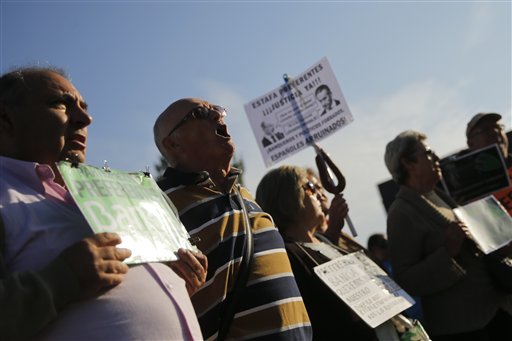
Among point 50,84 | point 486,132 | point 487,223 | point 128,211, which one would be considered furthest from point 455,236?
point 50,84

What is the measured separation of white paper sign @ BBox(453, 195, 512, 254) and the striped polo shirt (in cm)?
198

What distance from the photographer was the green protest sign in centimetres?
154

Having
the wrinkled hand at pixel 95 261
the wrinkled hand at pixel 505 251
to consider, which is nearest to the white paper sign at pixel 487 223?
the wrinkled hand at pixel 505 251

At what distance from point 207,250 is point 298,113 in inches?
117

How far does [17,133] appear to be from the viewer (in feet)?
5.79

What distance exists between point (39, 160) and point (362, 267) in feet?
7.43

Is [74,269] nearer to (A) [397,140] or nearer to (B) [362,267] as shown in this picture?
(B) [362,267]

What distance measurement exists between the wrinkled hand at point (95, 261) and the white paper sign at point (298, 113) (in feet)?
12.0

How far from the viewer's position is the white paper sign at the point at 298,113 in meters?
5.09

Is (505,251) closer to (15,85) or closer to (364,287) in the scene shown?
(364,287)

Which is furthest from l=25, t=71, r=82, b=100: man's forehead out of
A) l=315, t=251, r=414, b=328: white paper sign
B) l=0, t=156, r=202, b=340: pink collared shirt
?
l=315, t=251, r=414, b=328: white paper sign

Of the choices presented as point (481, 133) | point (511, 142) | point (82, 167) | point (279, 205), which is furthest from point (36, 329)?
point (511, 142)

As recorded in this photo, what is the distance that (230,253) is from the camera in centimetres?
240

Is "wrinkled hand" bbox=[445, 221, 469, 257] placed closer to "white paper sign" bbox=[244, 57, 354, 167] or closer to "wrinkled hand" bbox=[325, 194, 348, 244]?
"wrinkled hand" bbox=[325, 194, 348, 244]
